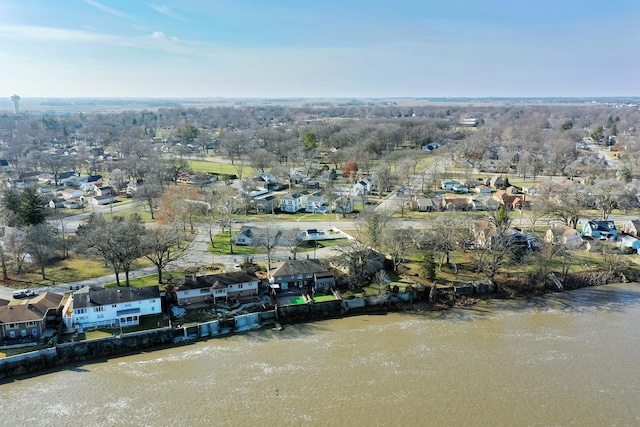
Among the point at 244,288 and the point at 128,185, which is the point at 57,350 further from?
the point at 128,185

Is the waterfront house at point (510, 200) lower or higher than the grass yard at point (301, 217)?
higher

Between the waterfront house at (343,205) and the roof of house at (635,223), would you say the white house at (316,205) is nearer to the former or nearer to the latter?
the waterfront house at (343,205)

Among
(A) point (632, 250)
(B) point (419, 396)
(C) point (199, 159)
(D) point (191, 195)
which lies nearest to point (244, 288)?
(B) point (419, 396)

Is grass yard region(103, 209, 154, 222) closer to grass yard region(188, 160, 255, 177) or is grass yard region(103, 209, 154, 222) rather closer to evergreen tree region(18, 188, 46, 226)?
evergreen tree region(18, 188, 46, 226)

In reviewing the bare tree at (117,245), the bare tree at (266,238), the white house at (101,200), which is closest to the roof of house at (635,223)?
the bare tree at (266,238)

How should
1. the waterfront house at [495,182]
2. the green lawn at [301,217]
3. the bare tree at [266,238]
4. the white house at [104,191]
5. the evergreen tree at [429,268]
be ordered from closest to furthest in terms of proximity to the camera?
the evergreen tree at [429,268], the bare tree at [266,238], the green lawn at [301,217], the white house at [104,191], the waterfront house at [495,182]

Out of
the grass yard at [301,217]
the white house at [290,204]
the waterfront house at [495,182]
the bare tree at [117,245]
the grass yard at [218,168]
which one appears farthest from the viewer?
the grass yard at [218,168]

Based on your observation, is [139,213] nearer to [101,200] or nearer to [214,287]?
[101,200]
